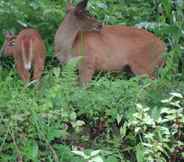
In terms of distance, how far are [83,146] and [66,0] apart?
460 cm

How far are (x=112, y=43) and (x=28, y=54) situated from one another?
1.30m

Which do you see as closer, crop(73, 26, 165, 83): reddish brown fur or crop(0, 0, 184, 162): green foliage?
crop(0, 0, 184, 162): green foliage

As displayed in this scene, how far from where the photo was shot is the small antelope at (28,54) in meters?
8.66

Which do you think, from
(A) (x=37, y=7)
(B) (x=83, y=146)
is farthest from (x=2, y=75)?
(B) (x=83, y=146)

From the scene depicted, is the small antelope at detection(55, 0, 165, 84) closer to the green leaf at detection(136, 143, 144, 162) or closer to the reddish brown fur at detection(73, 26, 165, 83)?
the reddish brown fur at detection(73, 26, 165, 83)

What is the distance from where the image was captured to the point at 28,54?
8648mm

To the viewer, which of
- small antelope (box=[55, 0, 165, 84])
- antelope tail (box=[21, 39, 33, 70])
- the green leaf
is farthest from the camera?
small antelope (box=[55, 0, 165, 84])

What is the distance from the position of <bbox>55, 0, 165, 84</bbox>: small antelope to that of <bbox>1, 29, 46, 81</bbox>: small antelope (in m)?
0.57

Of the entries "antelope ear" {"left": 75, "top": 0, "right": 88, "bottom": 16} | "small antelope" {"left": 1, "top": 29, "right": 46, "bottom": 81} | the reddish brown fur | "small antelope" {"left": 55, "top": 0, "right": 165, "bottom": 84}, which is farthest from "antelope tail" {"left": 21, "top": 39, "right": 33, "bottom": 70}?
"antelope ear" {"left": 75, "top": 0, "right": 88, "bottom": 16}

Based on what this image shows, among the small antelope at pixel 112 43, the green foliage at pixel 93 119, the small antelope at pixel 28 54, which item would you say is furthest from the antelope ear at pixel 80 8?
the green foliage at pixel 93 119

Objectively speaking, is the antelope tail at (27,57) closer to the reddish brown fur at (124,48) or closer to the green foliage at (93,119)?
the green foliage at (93,119)

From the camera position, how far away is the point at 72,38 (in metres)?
9.40

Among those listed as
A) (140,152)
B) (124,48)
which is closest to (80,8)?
(124,48)

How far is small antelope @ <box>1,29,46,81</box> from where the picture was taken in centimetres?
866
